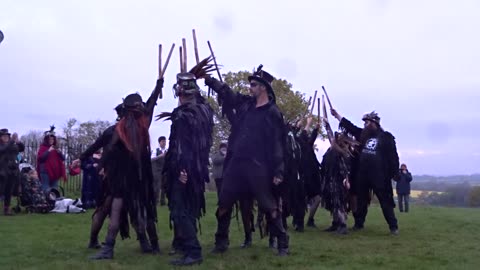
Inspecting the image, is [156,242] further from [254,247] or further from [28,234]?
[28,234]

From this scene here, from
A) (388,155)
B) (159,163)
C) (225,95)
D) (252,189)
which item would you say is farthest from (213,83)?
(159,163)

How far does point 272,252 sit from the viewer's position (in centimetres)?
865

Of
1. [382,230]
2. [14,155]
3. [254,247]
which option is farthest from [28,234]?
[382,230]

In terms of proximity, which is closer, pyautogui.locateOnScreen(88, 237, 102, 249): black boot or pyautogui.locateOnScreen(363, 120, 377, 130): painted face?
pyautogui.locateOnScreen(88, 237, 102, 249): black boot

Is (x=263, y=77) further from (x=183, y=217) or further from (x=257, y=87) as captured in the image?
(x=183, y=217)

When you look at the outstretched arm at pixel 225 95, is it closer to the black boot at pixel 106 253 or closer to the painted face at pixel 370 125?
the black boot at pixel 106 253

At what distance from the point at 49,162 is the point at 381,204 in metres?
8.48

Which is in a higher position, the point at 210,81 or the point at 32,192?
the point at 210,81

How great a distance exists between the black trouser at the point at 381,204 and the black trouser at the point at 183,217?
485 cm

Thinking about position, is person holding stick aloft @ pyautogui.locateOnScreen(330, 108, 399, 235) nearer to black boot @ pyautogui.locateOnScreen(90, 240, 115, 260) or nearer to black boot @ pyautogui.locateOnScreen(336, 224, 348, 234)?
black boot @ pyautogui.locateOnScreen(336, 224, 348, 234)

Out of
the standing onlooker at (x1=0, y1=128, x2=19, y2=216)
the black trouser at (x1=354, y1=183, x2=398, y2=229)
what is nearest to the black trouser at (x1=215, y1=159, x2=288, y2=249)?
the black trouser at (x1=354, y1=183, x2=398, y2=229)

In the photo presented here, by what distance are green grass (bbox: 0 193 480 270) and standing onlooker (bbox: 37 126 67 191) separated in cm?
328

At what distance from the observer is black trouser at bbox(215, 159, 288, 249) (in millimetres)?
8039

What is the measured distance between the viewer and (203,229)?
12.1 metres
